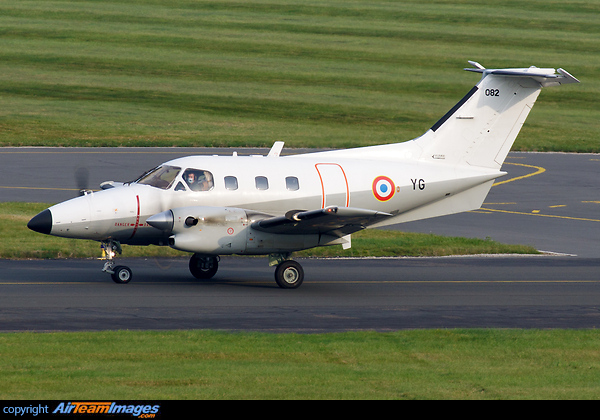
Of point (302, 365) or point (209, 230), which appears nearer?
point (302, 365)

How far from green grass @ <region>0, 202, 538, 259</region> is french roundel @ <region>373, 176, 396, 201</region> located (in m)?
4.55

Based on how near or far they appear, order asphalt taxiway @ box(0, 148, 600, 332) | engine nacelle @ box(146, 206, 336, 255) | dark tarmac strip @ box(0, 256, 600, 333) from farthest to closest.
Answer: engine nacelle @ box(146, 206, 336, 255), asphalt taxiway @ box(0, 148, 600, 332), dark tarmac strip @ box(0, 256, 600, 333)

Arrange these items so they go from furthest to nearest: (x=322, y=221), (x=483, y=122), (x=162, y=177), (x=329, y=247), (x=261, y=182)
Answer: (x=329, y=247) → (x=483, y=122) → (x=261, y=182) → (x=162, y=177) → (x=322, y=221)

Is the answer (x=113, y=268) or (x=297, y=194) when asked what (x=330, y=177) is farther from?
(x=113, y=268)

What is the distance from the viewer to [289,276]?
20234 millimetres

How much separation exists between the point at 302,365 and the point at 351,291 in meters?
7.24

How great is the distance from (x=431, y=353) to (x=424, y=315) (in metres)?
3.62

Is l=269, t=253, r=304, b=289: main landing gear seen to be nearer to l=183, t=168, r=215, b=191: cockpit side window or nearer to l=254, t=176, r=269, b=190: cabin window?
l=254, t=176, r=269, b=190: cabin window

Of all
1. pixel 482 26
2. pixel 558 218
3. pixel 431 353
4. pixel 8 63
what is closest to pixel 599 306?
pixel 431 353

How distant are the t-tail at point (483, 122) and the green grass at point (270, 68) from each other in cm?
2682

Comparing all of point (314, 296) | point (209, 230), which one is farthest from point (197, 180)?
point (314, 296)
